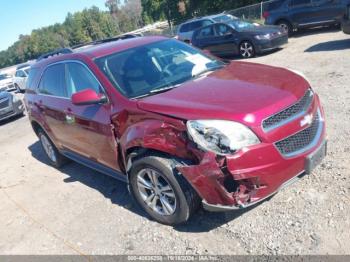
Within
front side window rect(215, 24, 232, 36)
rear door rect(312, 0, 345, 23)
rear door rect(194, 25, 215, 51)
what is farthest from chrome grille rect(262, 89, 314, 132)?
rear door rect(312, 0, 345, 23)

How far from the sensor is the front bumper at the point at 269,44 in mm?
13342

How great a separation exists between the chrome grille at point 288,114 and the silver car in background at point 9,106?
11.2 meters

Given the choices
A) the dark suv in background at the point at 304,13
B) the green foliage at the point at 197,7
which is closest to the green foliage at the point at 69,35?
the green foliage at the point at 197,7

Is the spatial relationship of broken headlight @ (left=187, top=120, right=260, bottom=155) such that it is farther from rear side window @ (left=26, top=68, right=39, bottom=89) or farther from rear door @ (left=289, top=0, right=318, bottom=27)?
rear door @ (left=289, top=0, right=318, bottom=27)

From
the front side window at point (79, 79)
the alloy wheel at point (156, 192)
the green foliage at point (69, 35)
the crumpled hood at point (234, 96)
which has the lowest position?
the green foliage at point (69, 35)

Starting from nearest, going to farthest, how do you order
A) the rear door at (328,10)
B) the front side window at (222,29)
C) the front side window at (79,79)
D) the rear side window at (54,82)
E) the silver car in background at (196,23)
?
the front side window at (79,79) → the rear side window at (54,82) → the rear door at (328,10) → the front side window at (222,29) → the silver car in background at (196,23)

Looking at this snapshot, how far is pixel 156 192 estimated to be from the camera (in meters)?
4.01

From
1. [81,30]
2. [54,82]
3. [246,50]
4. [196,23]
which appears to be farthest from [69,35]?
[54,82]

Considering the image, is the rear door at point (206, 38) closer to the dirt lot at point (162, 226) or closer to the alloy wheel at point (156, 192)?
the dirt lot at point (162, 226)

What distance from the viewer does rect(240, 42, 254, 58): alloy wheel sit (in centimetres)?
1378

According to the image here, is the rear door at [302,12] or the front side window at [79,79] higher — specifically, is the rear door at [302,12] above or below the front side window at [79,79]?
below

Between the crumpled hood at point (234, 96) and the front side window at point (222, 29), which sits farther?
the front side window at point (222, 29)

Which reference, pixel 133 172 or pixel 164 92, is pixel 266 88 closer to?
pixel 164 92

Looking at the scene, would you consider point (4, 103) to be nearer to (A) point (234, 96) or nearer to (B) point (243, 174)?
(A) point (234, 96)
